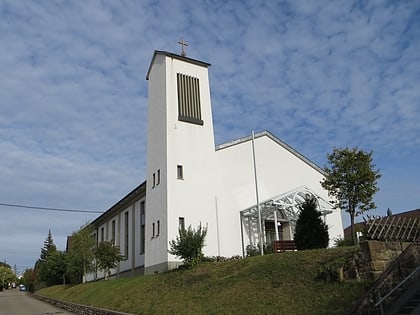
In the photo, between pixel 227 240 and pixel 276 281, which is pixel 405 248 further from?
pixel 227 240

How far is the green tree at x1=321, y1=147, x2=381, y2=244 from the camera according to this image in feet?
70.5

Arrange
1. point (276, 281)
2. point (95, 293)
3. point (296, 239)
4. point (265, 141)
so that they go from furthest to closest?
point (265, 141) → point (95, 293) → point (296, 239) → point (276, 281)

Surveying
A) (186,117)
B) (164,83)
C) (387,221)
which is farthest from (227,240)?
(387,221)

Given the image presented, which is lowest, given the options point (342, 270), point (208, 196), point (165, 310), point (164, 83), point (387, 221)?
point (165, 310)

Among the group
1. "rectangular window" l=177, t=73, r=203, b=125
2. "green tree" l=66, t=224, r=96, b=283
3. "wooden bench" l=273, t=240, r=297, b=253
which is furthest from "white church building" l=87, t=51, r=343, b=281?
"green tree" l=66, t=224, r=96, b=283

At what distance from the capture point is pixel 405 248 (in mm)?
12156

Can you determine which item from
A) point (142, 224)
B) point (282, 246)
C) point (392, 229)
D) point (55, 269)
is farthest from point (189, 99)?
point (55, 269)

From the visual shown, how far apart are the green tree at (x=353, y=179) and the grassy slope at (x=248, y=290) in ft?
23.4

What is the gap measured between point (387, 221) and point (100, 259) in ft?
76.5

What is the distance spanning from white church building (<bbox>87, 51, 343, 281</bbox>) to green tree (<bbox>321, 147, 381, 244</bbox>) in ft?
19.9

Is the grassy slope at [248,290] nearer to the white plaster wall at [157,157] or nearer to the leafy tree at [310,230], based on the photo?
the leafy tree at [310,230]

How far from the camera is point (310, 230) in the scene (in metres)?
18.7

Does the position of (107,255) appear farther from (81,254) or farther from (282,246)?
(282,246)

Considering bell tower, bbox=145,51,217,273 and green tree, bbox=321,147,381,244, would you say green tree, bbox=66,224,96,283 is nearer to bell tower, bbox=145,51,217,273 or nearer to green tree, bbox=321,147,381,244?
bell tower, bbox=145,51,217,273
